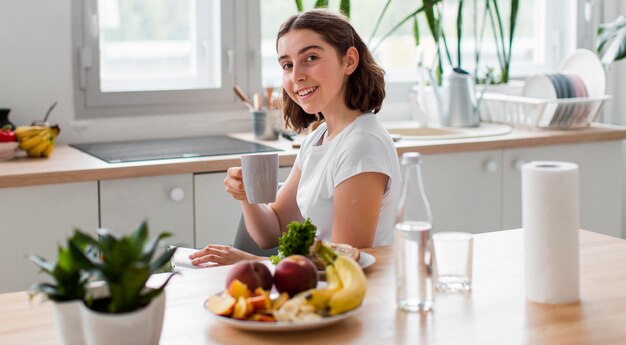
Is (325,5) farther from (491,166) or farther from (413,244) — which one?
(413,244)

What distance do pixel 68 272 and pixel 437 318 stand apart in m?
0.58

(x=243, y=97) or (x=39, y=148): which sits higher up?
(x=243, y=97)

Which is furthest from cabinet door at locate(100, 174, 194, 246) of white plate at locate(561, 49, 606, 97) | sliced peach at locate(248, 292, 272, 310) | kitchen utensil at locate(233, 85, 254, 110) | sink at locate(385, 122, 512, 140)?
white plate at locate(561, 49, 606, 97)

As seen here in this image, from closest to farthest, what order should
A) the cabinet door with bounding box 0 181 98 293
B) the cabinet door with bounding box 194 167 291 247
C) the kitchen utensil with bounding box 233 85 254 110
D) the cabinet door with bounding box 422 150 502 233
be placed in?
1. the cabinet door with bounding box 0 181 98 293
2. the cabinet door with bounding box 194 167 291 247
3. the cabinet door with bounding box 422 150 502 233
4. the kitchen utensil with bounding box 233 85 254 110

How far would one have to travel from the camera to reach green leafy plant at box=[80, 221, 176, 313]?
123 centimetres

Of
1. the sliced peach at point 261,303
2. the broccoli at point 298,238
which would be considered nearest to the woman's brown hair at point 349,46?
the broccoli at point 298,238

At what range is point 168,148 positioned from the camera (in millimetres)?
3266

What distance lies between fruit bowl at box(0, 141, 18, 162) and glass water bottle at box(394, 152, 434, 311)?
1834 mm

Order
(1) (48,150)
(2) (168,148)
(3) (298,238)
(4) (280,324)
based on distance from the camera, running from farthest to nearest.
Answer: (2) (168,148), (1) (48,150), (3) (298,238), (4) (280,324)

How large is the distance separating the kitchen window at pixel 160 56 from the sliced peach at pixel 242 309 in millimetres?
2179

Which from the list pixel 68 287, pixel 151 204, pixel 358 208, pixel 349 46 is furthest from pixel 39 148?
pixel 68 287

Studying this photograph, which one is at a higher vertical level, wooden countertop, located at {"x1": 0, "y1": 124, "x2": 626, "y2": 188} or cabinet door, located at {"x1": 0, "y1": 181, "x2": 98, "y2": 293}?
wooden countertop, located at {"x1": 0, "y1": 124, "x2": 626, "y2": 188}

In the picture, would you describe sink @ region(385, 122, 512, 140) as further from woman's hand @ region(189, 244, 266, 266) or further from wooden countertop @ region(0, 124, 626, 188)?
woman's hand @ region(189, 244, 266, 266)

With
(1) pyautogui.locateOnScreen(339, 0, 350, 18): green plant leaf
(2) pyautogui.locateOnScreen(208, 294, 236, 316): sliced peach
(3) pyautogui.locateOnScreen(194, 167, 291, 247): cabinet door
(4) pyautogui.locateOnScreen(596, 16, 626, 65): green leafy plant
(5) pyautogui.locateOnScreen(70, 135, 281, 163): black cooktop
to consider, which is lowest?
(3) pyautogui.locateOnScreen(194, 167, 291, 247): cabinet door
